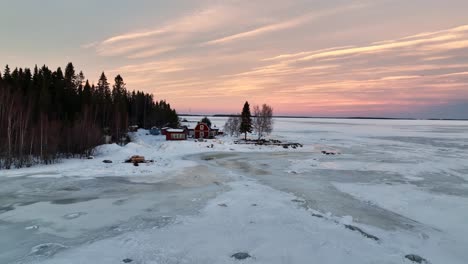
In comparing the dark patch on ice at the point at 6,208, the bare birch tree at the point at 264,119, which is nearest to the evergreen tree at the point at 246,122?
the bare birch tree at the point at 264,119

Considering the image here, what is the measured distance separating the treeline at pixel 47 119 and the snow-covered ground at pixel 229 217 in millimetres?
4626

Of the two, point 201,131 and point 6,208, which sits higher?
point 201,131

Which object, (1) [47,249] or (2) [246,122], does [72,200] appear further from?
(2) [246,122]

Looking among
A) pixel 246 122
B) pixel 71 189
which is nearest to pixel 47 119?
pixel 71 189

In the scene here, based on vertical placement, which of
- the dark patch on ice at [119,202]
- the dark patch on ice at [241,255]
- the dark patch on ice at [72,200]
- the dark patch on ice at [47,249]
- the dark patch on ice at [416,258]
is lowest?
the dark patch on ice at [416,258]

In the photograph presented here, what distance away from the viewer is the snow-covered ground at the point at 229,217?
7.79 meters

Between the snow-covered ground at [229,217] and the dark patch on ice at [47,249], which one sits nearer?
the dark patch on ice at [47,249]

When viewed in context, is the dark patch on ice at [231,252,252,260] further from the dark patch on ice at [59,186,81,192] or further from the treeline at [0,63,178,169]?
the treeline at [0,63,178,169]

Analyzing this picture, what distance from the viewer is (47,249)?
7797 mm

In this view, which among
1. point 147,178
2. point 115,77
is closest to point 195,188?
Result: point 147,178

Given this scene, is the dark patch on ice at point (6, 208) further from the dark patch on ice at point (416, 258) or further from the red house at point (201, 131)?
the red house at point (201, 131)

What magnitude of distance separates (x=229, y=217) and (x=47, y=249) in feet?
17.8

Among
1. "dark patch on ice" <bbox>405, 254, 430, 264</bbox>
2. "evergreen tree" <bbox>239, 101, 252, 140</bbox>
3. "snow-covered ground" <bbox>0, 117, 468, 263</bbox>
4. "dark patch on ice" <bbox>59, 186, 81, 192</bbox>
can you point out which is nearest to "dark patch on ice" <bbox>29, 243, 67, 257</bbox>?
"snow-covered ground" <bbox>0, 117, 468, 263</bbox>

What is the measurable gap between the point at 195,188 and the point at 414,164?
62.7 ft
